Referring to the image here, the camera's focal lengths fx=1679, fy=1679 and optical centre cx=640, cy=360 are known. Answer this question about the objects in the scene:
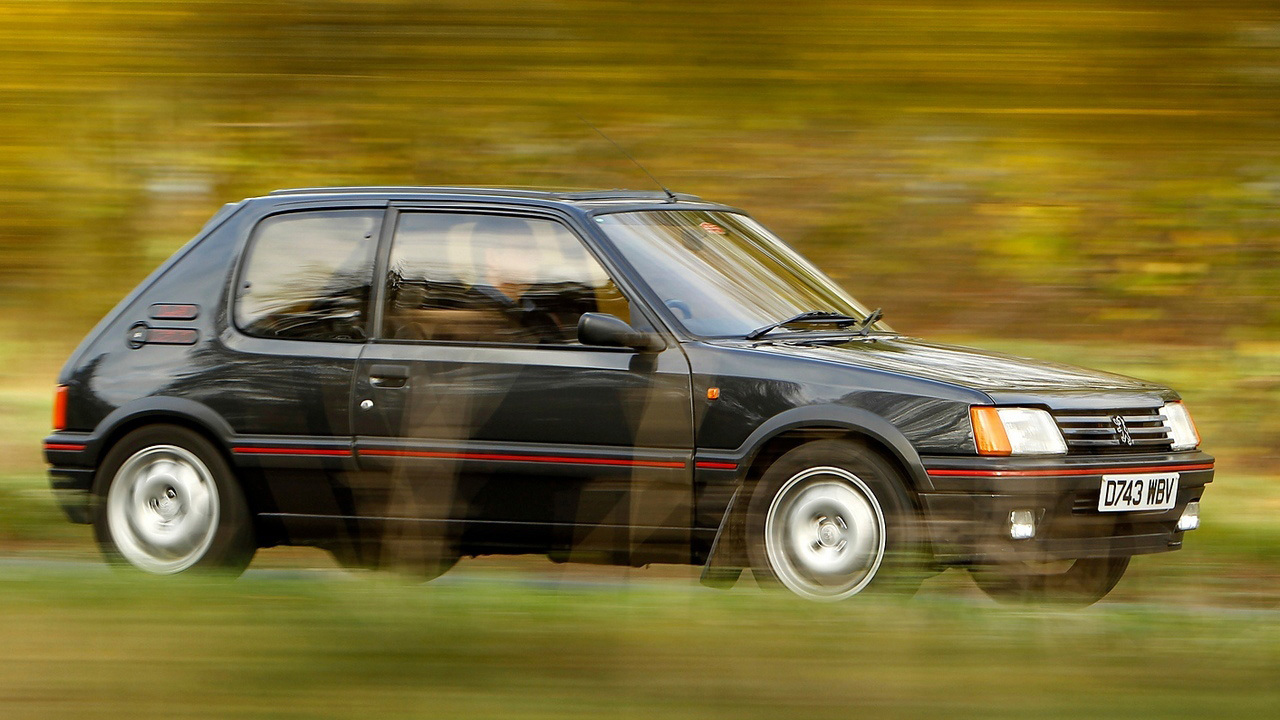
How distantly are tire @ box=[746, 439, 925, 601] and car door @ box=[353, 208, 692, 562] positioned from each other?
279 millimetres

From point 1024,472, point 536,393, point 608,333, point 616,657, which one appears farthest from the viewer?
point 536,393

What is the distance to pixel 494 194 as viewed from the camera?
632 cm

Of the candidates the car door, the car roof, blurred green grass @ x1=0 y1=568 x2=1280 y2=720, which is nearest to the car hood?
the car door

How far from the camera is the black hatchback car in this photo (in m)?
5.59

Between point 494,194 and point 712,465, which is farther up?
point 494,194

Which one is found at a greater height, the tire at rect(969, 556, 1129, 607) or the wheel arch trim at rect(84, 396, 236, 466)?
the wheel arch trim at rect(84, 396, 236, 466)

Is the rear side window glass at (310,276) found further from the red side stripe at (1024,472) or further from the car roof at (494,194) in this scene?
the red side stripe at (1024,472)

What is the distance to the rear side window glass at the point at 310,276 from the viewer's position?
6.41 meters

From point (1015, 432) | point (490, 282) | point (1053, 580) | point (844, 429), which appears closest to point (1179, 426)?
point (1015, 432)

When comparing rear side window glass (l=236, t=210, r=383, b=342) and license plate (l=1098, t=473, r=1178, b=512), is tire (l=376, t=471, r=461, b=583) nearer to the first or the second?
rear side window glass (l=236, t=210, r=383, b=342)

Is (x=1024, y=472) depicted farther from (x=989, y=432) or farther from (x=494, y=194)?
(x=494, y=194)

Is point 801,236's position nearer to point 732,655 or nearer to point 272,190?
point 272,190

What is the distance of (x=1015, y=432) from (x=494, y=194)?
213 centimetres

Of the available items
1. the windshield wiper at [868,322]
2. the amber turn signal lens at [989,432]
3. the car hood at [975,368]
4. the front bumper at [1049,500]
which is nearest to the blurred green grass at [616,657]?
the front bumper at [1049,500]
